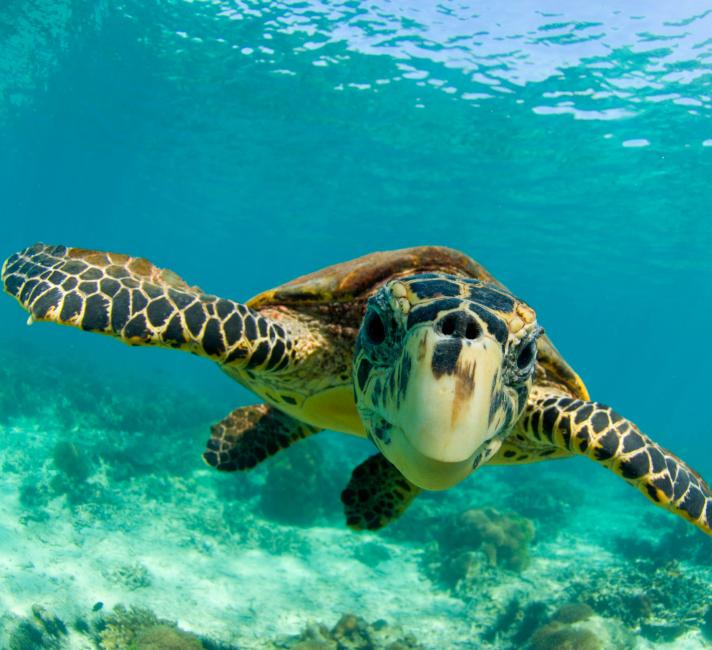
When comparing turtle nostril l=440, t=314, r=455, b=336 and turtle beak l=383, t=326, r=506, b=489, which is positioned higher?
turtle nostril l=440, t=314, r=455, b=336

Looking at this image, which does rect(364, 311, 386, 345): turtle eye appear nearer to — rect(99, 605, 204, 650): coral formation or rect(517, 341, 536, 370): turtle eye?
rect(517, 341, 536, 370): turtle eye

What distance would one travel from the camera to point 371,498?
5.60 meters

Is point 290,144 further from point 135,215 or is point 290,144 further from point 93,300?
Answer: point 135,215

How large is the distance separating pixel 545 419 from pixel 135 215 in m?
80.3

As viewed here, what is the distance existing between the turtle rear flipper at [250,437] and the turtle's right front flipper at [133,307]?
237 cm

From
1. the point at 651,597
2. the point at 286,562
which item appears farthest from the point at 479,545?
the point at 286,562

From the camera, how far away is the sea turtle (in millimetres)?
2230

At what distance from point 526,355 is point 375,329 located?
0.76 m

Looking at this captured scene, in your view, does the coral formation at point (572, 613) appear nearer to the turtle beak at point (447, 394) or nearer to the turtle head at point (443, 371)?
the turtle head at point (443, 371)

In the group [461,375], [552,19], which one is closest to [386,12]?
[552,19]

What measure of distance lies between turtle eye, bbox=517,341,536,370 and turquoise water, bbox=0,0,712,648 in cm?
763

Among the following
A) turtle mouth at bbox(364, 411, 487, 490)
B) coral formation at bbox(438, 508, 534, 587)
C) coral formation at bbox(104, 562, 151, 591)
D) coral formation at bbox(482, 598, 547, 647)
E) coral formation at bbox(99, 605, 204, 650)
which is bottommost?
coral formation at bbox(438, 508, 534, 587)

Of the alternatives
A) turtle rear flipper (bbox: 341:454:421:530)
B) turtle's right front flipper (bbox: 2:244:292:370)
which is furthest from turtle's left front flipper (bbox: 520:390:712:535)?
turtle rear flipper (bbox: 341:454:421:530)

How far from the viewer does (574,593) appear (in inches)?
412
